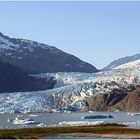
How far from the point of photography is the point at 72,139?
78875mm

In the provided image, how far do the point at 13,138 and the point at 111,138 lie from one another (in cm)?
1569

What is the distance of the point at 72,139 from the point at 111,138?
765 cm

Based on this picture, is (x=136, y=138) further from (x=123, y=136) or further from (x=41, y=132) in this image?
(x=41, y=132)

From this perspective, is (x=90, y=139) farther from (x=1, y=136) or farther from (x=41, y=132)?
(x=41, y=132)

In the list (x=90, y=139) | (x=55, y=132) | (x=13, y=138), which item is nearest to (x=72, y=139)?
→ (x=90, y=139)

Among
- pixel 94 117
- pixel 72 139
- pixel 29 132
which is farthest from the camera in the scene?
pixel 94 117

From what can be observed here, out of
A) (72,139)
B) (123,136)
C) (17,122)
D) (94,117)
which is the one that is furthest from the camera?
(94,117)

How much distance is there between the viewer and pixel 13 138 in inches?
3223

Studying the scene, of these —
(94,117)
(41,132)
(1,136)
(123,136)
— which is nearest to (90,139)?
(123,136)

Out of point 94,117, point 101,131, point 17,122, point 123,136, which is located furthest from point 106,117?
point 123,136

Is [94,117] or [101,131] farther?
[94,117]

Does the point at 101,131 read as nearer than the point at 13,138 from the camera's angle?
No

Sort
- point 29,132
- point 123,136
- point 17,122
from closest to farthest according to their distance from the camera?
1. point 123,136
2. point 29,132
3. point 17,122

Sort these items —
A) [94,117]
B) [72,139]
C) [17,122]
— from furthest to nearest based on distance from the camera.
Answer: [94,117]
[17,122]
[72,139]
